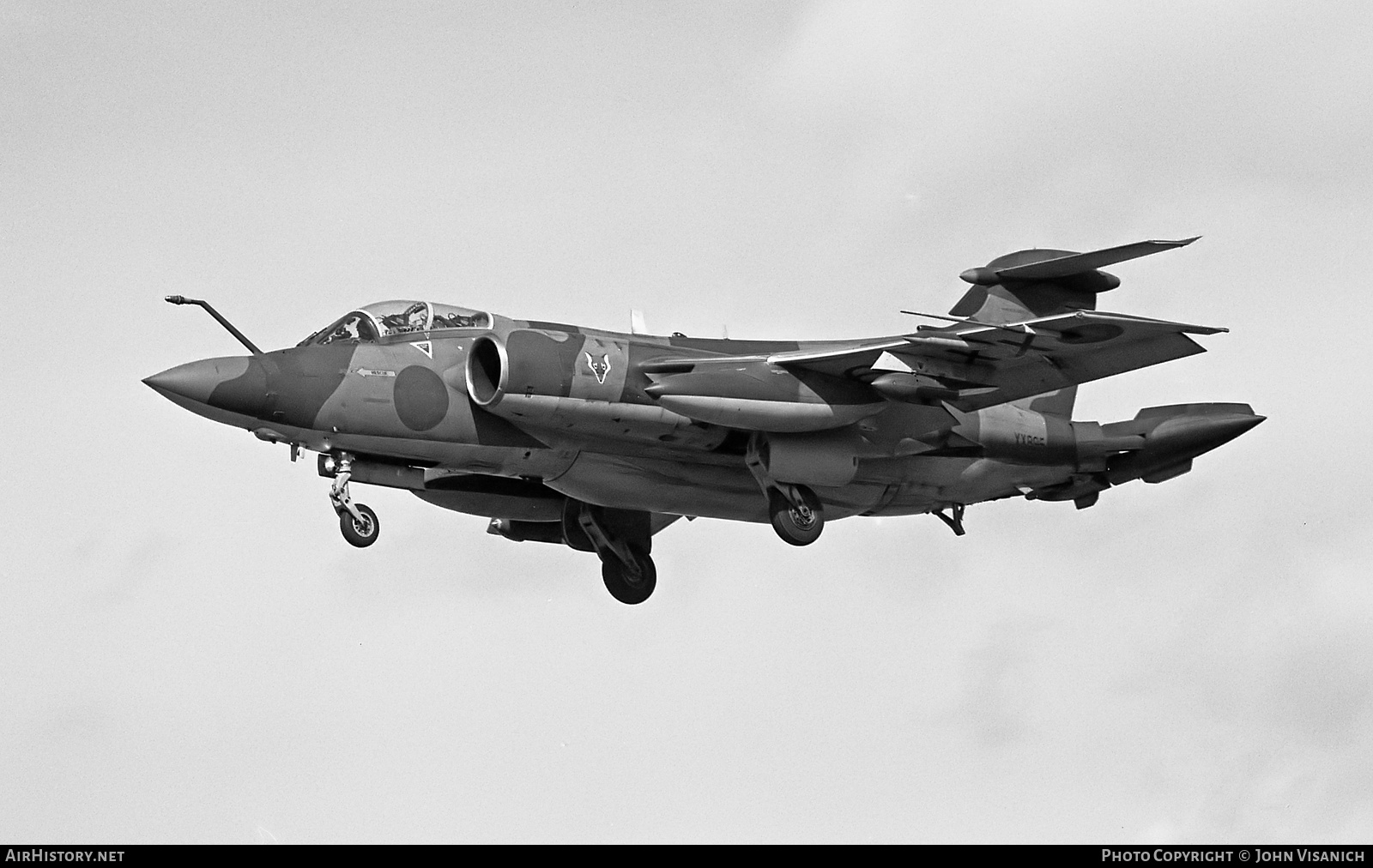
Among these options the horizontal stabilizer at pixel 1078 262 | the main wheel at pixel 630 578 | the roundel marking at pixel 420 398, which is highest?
the horizontal stabilizer at pixel 1078 262

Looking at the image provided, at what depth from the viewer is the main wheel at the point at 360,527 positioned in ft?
71.3

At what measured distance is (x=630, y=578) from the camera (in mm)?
26016

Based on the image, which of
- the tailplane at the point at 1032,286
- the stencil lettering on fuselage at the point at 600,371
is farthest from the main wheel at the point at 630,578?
the tailplane at the point at 1032,286

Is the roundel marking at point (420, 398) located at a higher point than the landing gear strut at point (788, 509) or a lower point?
higher

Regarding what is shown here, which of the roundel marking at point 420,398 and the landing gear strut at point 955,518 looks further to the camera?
the landing gear strut at point 955,518

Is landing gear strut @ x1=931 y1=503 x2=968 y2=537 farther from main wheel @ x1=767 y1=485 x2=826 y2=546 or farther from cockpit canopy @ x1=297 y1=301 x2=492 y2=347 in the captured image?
cockpit canopy @ x1=297 y1=301 x2=492 y2=347

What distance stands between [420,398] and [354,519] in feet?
5.05

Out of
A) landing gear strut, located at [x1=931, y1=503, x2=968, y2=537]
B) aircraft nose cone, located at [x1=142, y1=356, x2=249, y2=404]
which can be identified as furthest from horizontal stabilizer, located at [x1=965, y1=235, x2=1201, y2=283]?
aircraft nose cone, located at [x1=142, y1=356, x2=249, y2=404]

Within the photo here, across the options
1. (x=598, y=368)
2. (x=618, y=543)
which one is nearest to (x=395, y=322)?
(x=598, y=368)

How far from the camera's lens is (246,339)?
22.2 metres

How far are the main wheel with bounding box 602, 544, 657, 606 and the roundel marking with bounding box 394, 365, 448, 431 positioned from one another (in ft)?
13.8

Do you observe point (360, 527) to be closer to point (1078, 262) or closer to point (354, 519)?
point (354, 519)

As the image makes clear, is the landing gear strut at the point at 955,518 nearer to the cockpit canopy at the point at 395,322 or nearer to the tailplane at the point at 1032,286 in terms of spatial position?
the tailplane at the point at 1032,286
